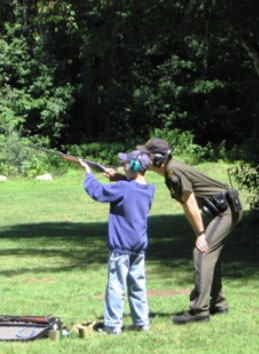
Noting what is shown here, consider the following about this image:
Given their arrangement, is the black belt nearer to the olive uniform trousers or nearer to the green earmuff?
the olive uniform trousers

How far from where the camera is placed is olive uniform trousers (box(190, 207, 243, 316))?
25.1ft

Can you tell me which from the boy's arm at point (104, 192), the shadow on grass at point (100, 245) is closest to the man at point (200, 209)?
the boy's arm at point (104, 192)

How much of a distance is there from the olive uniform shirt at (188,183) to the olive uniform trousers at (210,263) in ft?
0.80

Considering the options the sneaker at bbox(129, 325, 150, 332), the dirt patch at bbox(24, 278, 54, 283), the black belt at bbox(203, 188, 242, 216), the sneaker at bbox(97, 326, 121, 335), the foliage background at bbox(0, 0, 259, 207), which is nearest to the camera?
the sneaker at bbox(97, 326, 121, 335)

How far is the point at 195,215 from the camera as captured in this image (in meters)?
7.57

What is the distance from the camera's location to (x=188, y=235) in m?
16.3

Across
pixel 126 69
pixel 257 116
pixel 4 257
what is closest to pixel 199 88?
pixel 126 69

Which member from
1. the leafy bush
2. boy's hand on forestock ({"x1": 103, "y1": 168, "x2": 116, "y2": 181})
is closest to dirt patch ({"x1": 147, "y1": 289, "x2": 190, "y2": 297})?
boy's hand on forestock ({"x1": 103, "y1": 168, "x2": 116, "y2": 181})

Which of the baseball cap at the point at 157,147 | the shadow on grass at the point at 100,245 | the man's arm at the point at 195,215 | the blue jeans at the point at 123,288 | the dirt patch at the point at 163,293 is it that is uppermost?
the baseball cap at the point at 157,147

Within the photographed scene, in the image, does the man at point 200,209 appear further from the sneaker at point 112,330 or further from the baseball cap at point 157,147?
the sneaker at point 112,330

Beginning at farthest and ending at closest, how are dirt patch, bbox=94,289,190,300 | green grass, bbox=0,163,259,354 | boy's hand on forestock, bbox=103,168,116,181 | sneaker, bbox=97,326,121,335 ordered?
dirt patch, bbox=94,289,190,300
boy's hand on forestock, bbox=103,168,116,181
sneaker, bbox=97,326,121,335
green grass, bbox=0,163,259,354

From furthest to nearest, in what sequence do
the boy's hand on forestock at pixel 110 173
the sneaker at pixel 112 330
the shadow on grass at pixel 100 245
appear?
the shadow on grass at pixel 100 245 → the boy's hand on forestock at pixel 110 173 → the sneaker at pixel 112 330

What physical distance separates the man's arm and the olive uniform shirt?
0.06 m

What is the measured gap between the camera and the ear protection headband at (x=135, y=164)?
711 cm
